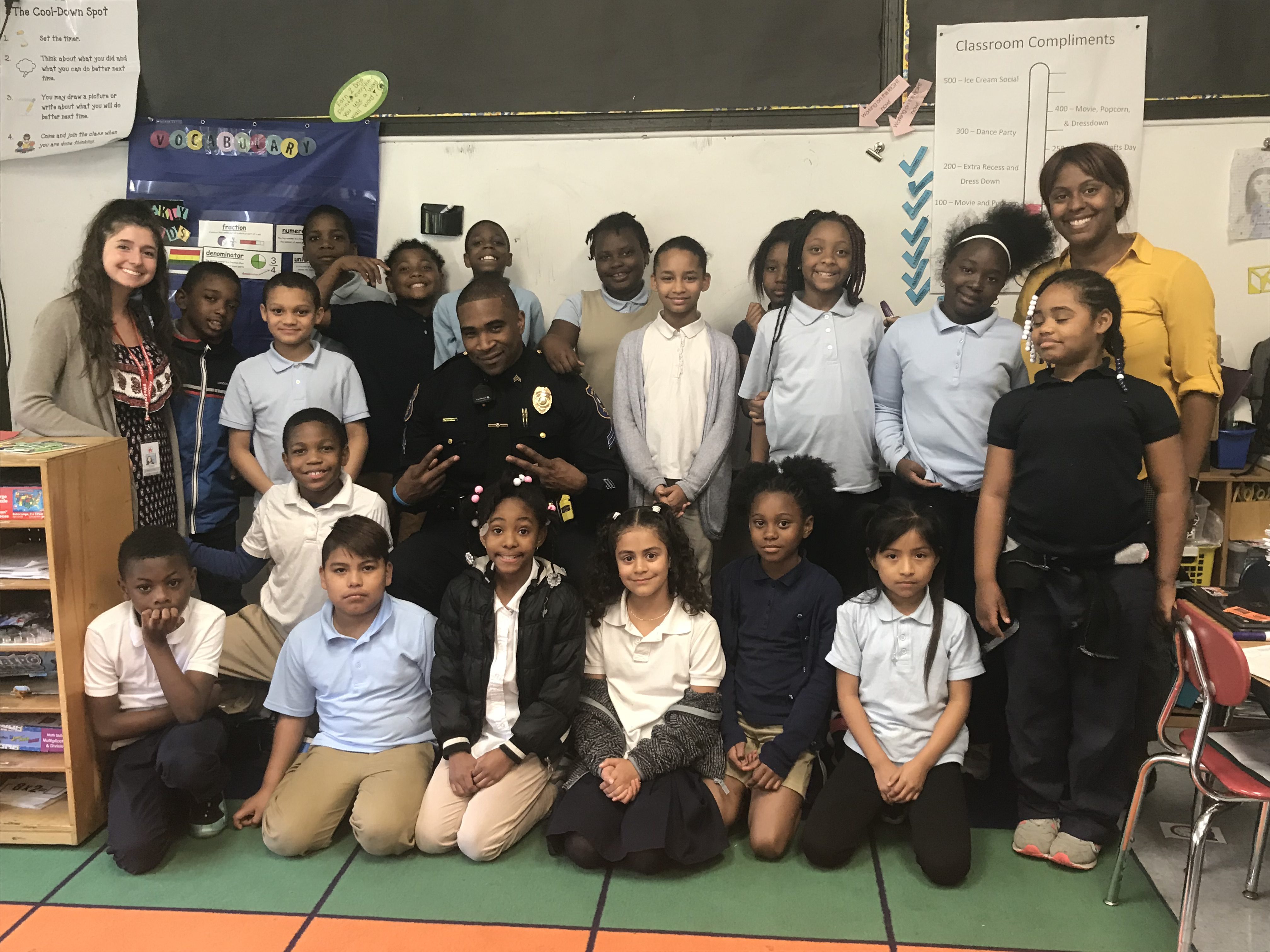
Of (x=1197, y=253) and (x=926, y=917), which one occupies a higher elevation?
(x=1197, y=253)

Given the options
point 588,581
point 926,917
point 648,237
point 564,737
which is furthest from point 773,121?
point 926,917

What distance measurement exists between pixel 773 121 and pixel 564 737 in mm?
2433

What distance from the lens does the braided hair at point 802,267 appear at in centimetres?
278

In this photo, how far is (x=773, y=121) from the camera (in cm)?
360

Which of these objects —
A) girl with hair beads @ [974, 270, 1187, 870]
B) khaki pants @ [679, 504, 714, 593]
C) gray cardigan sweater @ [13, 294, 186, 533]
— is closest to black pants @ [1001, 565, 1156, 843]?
girl with hair beads @ [974, 270, 1187, 870]

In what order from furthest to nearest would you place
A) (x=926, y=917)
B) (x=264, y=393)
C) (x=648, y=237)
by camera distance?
(x=648, y=237) → (x=264, y=393) → (x=926, y=917)

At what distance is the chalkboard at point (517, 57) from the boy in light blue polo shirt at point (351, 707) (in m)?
2.08

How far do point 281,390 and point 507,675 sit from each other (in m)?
1.22

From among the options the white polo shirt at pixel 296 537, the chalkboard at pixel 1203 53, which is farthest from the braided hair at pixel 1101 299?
the white polo shirt at pixel 296 537

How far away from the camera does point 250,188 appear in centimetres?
383

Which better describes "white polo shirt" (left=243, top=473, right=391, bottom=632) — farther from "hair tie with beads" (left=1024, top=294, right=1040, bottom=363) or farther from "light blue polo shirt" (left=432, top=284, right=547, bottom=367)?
"hair tie with beads" (left=1024, top=294, right=1040, bottom=363)

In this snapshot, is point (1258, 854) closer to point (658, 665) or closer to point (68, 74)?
point (658, 665)

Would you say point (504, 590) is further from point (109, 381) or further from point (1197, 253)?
point (1197, 253)

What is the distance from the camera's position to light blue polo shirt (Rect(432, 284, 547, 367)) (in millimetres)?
3354
